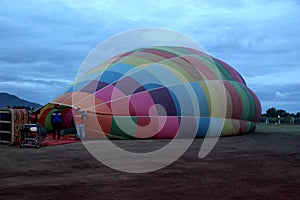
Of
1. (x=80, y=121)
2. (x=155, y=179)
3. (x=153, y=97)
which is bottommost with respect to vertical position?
(x=155, y=179)

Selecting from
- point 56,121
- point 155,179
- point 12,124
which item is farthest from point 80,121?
point 155,179

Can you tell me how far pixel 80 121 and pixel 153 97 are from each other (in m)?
2.60

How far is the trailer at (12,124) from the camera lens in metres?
12.0

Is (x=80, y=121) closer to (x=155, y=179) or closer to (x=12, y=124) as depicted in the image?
(x=12, y=124)

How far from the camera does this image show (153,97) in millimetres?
14008

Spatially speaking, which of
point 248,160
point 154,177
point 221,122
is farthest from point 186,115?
point 154,177

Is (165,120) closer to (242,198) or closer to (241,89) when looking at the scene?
(241,89)

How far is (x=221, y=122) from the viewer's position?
1527cm

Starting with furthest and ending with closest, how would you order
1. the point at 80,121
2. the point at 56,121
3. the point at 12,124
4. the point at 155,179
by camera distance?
1. the point at 56,121
2. the point at 80,121
3. the point at 12,124
4. the point at 155,179

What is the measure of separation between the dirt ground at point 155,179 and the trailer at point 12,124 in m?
2.99

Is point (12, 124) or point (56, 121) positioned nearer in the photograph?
point (12, 124)

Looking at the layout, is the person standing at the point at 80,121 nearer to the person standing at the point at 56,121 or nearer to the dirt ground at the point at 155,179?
the person standing at the point at 56,121

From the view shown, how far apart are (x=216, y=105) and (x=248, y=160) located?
6522mm

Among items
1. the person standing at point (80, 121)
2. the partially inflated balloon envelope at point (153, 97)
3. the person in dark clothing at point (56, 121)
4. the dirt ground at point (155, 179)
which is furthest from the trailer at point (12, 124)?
the dirt ground at point (155, 179)
